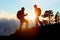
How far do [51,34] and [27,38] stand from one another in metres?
2.28

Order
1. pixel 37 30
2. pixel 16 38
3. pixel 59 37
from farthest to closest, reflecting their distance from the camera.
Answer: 1. pixel 37 30
2. pixel 16 38
3. pixel 59 37

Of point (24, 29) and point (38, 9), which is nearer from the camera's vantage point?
point (38, 9)

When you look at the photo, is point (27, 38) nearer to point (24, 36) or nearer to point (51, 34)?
point (24, 36)

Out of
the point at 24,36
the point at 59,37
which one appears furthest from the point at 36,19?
the point at 59,37

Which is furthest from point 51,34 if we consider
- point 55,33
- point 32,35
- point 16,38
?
point 16,38

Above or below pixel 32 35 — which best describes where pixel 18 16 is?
above

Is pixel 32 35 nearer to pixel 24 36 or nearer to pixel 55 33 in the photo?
pixel 24 36

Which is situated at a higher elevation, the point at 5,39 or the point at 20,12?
the point at 20,12

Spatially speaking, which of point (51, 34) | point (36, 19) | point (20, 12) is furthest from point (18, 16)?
point (51, 34)

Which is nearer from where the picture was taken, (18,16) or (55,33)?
(55,33)

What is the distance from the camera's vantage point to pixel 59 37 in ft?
66.5

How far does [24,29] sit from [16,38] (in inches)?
118

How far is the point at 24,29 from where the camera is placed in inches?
963

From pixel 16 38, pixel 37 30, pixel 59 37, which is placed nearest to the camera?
pixel 59 37
